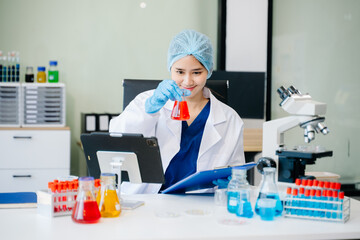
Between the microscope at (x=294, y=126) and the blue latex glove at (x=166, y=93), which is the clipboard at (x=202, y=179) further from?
Answer: the blue latex glove at (x=166, y=93)

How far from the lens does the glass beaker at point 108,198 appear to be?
152 centimetres

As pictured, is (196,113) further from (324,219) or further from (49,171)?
(49,171)

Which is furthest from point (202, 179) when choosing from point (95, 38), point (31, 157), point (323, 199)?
point (95, 38)

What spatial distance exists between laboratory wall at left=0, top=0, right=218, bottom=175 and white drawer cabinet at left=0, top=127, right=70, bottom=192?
1.75ft

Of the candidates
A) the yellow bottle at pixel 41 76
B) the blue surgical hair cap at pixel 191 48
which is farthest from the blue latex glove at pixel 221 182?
the yellow bottle at pixel 41 76

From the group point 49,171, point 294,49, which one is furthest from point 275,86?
point 49,171

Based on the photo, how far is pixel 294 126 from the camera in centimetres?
172

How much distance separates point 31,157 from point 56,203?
→ 2.31 metres

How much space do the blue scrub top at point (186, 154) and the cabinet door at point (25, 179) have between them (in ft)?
5.51

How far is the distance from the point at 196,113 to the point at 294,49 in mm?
2556

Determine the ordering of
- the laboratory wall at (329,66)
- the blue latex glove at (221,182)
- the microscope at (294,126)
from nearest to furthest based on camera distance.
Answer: the microscope at (294,126) < the blue latex glove at (221,182) < the laboratory wall at (329,66)

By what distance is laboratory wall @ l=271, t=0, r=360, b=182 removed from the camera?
4652mm

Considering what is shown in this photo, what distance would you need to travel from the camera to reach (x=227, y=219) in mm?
1531

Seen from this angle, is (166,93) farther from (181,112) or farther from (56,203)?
(56,203)
